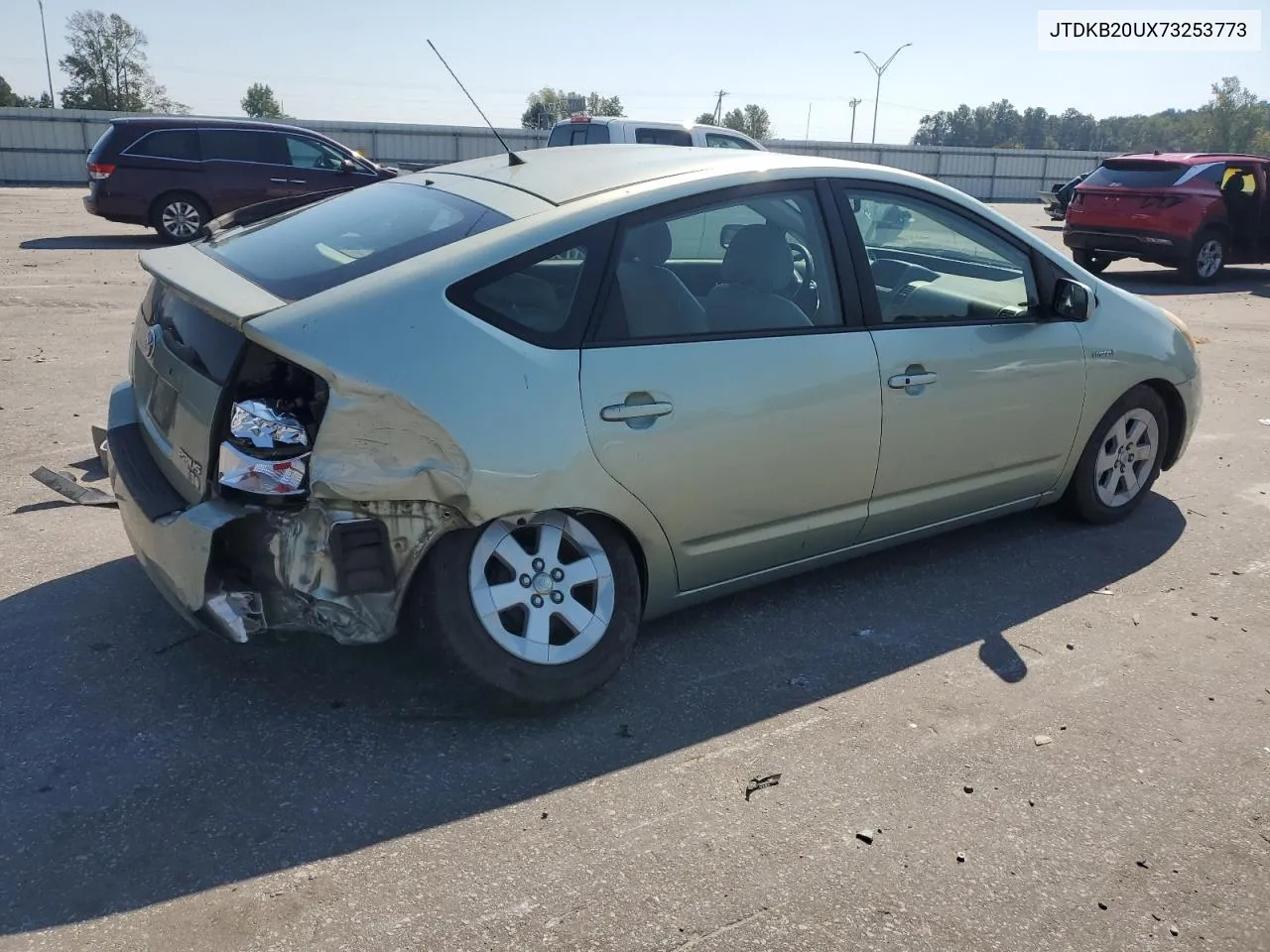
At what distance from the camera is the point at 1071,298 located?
459 cm

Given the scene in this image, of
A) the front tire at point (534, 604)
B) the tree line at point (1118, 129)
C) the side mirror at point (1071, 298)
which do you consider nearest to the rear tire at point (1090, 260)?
the side mirror at point (1071, 298)

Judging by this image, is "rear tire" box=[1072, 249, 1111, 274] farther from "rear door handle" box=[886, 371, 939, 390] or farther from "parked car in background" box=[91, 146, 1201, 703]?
"rear door handle" box=[886, 371, 939, 390]

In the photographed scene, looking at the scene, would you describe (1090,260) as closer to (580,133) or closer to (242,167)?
(580,133)

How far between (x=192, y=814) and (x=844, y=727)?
1899 mm

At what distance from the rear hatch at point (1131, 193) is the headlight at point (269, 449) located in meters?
14.3

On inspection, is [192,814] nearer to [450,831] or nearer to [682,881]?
[450,831]

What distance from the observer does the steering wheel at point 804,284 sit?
3947 millimetres

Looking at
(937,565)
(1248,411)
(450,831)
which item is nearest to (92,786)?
(450,831)

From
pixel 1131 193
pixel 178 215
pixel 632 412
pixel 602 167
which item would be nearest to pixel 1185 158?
pixel 1131 193

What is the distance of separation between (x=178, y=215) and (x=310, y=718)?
14.6 meters

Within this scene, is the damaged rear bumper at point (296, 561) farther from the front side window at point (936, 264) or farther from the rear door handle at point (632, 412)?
the front side window at point (936, 264)

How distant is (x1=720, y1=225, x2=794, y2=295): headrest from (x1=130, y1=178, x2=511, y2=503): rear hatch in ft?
2.95

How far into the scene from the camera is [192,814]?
9.43ft

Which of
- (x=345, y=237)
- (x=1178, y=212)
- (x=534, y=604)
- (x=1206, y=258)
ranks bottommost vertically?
(x=534, y=604)
